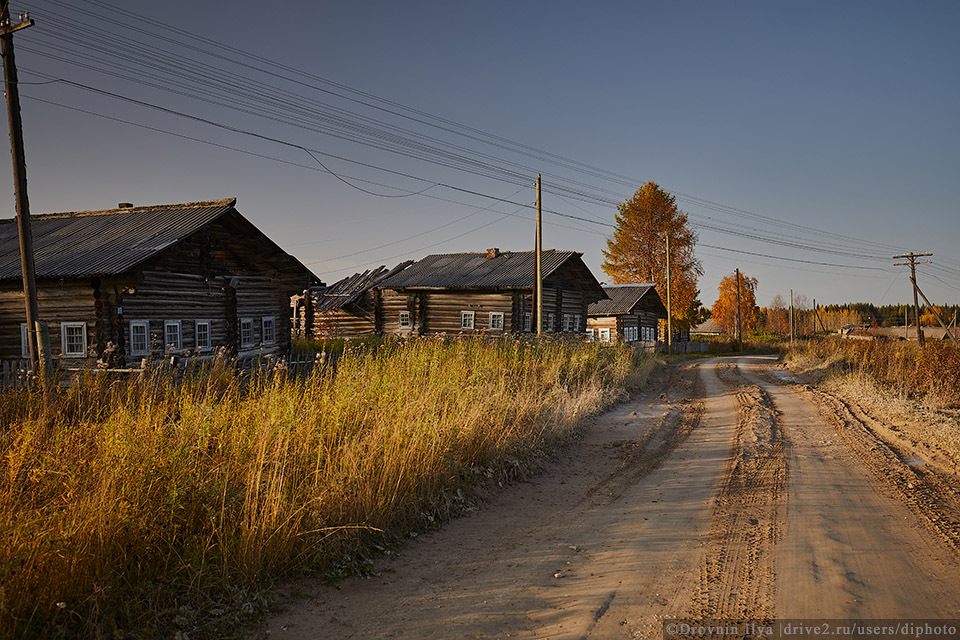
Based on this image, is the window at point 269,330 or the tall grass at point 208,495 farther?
the window at point 269,330

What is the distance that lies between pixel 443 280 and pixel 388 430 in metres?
23.4

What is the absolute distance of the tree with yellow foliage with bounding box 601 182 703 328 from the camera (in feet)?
146

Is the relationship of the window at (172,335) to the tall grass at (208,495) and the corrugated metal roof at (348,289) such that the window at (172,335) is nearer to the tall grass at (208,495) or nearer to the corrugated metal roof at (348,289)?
the tall grass at (208,495)

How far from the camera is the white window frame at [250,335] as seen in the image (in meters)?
21.0

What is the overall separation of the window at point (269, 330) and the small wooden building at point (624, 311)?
21389 mm

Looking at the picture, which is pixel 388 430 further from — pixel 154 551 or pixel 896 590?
pixel 896 590

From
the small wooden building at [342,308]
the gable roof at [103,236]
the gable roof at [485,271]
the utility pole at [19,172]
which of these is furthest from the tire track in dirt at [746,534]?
the small wooden building at [342,308]

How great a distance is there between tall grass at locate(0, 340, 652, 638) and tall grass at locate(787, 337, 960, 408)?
10876 millimetres

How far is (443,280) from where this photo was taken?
2894 centimetres

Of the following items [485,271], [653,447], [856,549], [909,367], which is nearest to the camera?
[856,549]

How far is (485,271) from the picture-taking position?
2908 centimetres

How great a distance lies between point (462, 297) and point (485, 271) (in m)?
1.85

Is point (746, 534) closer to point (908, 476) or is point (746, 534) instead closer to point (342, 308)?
point (908, 476)

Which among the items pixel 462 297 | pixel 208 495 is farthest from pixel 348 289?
pixel 208 495
